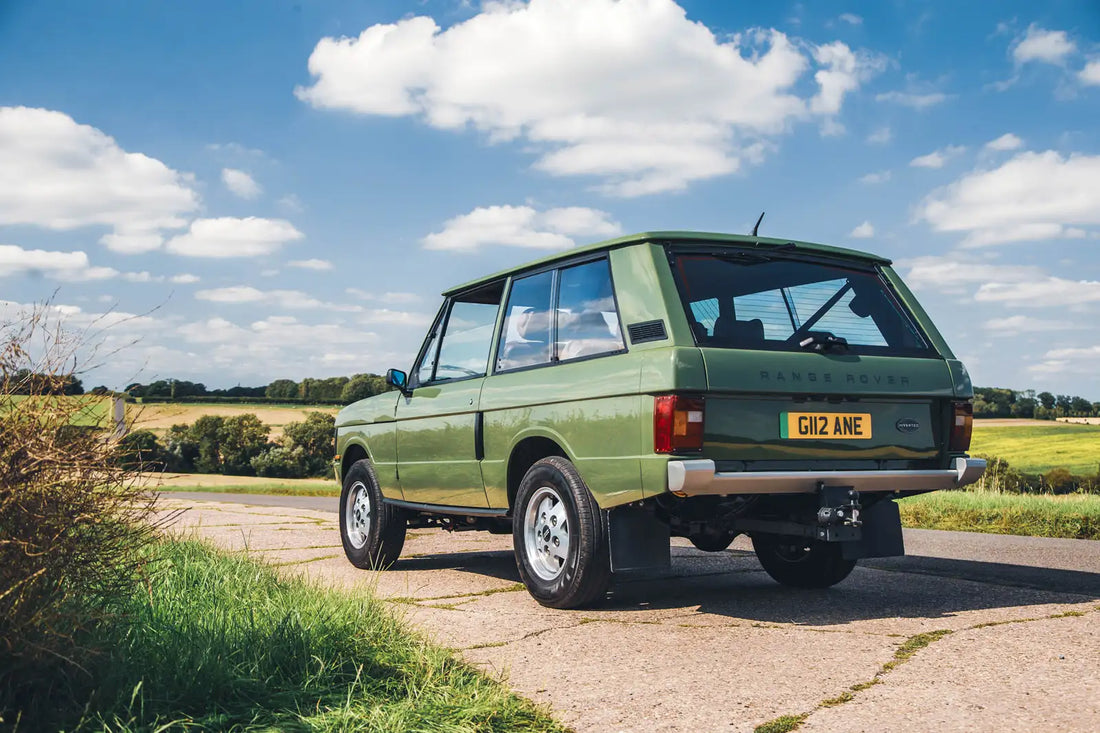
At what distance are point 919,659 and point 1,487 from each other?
352 centimetres

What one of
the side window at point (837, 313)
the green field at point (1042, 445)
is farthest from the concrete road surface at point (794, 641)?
the green field at point (1042, 445)

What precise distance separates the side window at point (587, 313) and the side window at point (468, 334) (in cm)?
85

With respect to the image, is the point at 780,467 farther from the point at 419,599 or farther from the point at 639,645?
the point at 419,599

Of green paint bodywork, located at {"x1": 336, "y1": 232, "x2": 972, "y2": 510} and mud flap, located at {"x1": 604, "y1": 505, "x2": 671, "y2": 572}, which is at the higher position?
green paint bodywork, located at {"x1": 336, "y1": 232, "x2": 972, "y2": 510}

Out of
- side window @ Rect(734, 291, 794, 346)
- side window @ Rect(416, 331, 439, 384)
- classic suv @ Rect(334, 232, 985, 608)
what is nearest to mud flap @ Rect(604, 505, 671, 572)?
classic suv @ Rect(334, 232, 985, 608)

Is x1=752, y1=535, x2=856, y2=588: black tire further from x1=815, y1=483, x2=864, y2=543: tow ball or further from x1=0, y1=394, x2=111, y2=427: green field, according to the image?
x1=0, y1=394, x2=111, y2=427: green field

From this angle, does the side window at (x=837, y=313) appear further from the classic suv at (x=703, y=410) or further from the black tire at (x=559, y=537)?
the black tire at (x=559, y=537)

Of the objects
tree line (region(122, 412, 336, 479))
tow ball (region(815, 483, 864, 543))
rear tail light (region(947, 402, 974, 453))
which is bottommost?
tree line (region(122, 412, 336, 479))

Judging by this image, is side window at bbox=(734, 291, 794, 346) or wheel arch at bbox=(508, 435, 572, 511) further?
wheel arch at bbox=(508, 435, 572, 511)

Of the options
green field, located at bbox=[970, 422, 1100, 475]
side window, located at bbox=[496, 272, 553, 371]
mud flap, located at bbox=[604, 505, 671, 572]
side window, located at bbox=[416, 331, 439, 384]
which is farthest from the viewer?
green field, located at bbox=[970, 422, 1100, 475]

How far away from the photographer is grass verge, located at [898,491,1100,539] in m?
9.80

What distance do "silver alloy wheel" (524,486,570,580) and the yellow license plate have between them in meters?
1.29

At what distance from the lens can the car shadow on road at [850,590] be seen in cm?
543

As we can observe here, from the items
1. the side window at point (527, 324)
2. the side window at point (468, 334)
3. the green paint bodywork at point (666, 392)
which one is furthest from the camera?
the side window at point (468, 334)
